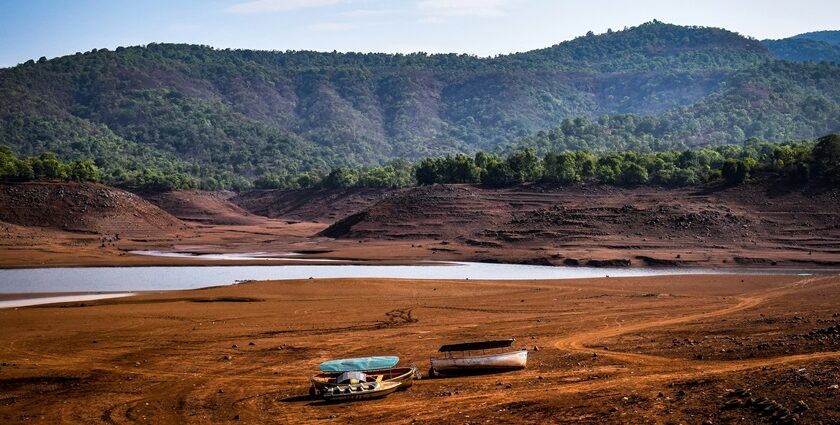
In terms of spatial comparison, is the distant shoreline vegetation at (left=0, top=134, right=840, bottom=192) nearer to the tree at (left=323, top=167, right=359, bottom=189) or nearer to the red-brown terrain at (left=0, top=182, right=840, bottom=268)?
the red-brown terrain at (left=0, top=182, right=840, bottom=268)

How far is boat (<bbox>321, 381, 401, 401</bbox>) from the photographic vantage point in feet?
88.5

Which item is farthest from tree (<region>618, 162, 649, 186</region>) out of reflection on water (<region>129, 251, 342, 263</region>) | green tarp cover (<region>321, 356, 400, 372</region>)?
green tarp cover (<region>321, 356, 400, 372</region>)

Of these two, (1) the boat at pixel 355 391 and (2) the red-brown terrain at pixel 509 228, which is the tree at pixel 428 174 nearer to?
(2) the red-brown terrain at pixel 509 228

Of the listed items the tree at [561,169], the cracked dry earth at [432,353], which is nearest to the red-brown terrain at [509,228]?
the tree at [561,169]

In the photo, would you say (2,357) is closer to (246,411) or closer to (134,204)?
(246,411)

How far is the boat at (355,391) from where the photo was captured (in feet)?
88.5

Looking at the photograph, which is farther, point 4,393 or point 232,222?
point 232,222

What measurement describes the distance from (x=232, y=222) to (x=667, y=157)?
219 ft

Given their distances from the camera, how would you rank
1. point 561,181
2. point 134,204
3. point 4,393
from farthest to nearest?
point 134,204
point 561,181
point 4,393

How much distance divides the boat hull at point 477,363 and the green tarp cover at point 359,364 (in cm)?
142

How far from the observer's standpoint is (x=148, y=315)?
4400cm

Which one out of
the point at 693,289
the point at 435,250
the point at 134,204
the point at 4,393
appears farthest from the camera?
the point at 134,204

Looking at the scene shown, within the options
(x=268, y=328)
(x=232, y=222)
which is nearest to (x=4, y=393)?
(x=268, y=328)

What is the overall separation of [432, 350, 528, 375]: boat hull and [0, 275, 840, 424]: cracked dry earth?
16.4 inches
